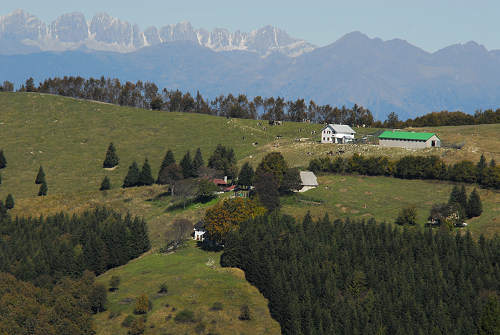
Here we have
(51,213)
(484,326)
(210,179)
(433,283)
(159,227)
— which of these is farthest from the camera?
(210,179)

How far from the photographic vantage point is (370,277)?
88.8m

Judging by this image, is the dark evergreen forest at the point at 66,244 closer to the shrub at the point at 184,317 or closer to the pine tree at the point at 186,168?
the shrub at the point at 184,317

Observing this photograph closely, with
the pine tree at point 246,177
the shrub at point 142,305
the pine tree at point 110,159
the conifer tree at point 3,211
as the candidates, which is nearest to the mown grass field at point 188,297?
the shrub at point 142,305

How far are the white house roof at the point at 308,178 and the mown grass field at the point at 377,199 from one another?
1.90 meters

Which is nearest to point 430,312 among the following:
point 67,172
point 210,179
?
point 210,179

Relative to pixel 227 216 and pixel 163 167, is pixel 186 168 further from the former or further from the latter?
pixel 227 216

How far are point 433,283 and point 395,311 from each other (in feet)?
29.1

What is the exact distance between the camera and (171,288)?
9381 centimetres

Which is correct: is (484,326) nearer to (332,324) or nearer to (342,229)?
(332,324)

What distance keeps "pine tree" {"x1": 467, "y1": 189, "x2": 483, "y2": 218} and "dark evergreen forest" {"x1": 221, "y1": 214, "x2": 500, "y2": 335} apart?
16.3 m

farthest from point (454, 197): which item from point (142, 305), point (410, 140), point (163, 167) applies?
point (163, 167)

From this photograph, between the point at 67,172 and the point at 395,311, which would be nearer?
the point at 395,311

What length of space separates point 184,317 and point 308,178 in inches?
2599

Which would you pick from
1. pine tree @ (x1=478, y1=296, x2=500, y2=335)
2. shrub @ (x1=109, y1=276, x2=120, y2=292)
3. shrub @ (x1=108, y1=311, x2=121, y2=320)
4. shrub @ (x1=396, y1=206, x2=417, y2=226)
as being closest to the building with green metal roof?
shrub @ (x1=396, y1=206, x2=417, y2=226)
